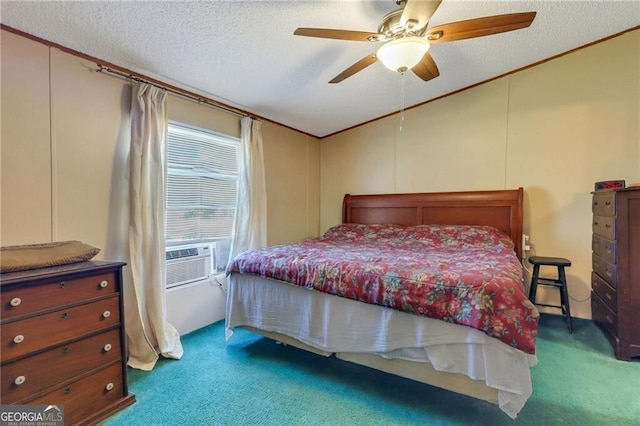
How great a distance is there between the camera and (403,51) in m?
1.77

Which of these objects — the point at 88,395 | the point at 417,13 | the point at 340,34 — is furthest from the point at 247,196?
the point at 417,13

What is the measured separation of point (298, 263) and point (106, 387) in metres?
1.40

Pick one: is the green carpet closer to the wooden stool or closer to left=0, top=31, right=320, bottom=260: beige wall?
the wooden stool

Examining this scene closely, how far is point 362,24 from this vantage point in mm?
2229

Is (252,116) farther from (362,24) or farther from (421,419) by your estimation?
(421,419)

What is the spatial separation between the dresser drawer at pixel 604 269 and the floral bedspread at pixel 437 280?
29.0 inches

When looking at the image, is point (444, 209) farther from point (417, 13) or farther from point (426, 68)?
point (417, 13)

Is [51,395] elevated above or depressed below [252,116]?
below

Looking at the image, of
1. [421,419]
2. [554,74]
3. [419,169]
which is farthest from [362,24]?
[421,419]

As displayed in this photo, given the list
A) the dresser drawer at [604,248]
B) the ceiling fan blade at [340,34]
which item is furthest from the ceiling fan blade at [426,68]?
the dresser drawer at [604,248]

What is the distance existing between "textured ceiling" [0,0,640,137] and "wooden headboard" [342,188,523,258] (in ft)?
4.40

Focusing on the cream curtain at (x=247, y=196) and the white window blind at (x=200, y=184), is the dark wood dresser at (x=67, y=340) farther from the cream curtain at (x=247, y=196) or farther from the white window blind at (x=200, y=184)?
the cream curtain at (x=247, y=196)

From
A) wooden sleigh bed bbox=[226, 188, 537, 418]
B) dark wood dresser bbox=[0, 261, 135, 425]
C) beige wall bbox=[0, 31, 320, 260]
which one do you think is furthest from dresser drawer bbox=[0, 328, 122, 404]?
wooden sleigh bed bbox=[226, 188, 537, 418]

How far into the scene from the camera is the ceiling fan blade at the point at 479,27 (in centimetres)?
162
